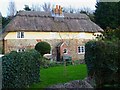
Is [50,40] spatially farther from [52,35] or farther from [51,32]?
[51,32]

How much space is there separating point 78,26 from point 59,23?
83.0 inches

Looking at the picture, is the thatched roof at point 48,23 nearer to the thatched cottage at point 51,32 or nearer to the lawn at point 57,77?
the thatched cottage at point 51,32

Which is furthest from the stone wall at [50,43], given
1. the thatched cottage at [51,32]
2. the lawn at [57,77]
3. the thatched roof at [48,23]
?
the lawn at [57,77]

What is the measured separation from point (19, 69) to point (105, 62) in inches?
126

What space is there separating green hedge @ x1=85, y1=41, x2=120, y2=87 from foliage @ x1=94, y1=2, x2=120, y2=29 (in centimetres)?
1809

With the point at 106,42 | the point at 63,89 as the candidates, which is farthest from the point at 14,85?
the point at 106,42

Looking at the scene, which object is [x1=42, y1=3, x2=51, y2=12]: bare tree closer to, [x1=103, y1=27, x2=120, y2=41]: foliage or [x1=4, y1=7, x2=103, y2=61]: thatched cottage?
[x1=4, y1=7, x2=103, y2=61]: thatched cottage

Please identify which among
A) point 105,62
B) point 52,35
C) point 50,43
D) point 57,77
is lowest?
point 57,77

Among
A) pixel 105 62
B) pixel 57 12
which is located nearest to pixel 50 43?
pixel 57 12

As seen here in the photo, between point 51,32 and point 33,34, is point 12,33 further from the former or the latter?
point 51,32

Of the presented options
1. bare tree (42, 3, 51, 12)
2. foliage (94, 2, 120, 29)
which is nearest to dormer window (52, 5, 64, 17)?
foliage (94, 2, 120, 29)

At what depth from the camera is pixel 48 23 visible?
87.9 feet

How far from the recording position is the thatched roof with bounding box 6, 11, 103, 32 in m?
25.3

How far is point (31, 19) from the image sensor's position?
2675 cm
